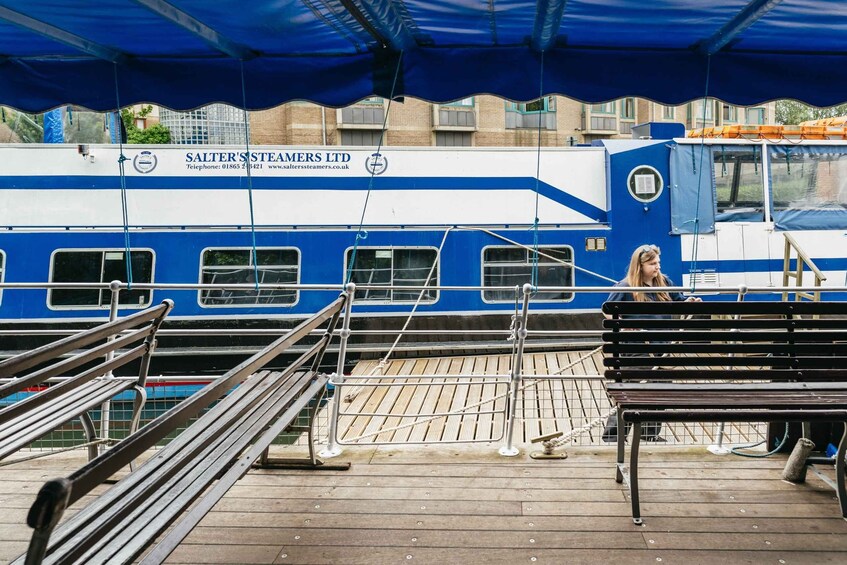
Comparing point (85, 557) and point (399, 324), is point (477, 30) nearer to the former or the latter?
point (85, 557)

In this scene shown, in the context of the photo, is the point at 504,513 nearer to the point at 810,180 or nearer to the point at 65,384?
the point at 65,384

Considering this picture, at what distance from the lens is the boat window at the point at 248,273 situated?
8.40m

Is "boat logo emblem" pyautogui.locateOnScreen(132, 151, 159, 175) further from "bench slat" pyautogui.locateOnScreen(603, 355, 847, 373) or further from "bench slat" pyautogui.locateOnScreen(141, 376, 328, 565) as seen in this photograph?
"bench slat" pyautogui.locateOnScreen(603, 355, 847, 373)

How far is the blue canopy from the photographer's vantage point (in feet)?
11.2

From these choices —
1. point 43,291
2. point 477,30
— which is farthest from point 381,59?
point 43,291

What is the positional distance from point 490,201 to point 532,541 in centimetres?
622

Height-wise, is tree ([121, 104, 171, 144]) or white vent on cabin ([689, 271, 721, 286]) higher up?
tree ([121, 104, 171, 144])

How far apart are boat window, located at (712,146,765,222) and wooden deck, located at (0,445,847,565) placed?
599cm

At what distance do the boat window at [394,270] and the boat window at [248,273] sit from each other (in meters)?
0.82

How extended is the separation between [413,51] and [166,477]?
312 cm

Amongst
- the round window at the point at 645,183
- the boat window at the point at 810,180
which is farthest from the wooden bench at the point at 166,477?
the boat window at the point at 810,180

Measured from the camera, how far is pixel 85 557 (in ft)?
5.73

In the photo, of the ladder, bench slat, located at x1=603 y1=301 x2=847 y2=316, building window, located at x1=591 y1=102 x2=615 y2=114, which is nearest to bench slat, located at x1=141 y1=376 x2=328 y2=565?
bench slat, located at x1=603 y1=301 x2=847 y2=316

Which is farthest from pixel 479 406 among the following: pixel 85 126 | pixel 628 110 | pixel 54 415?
pixel 628 110
